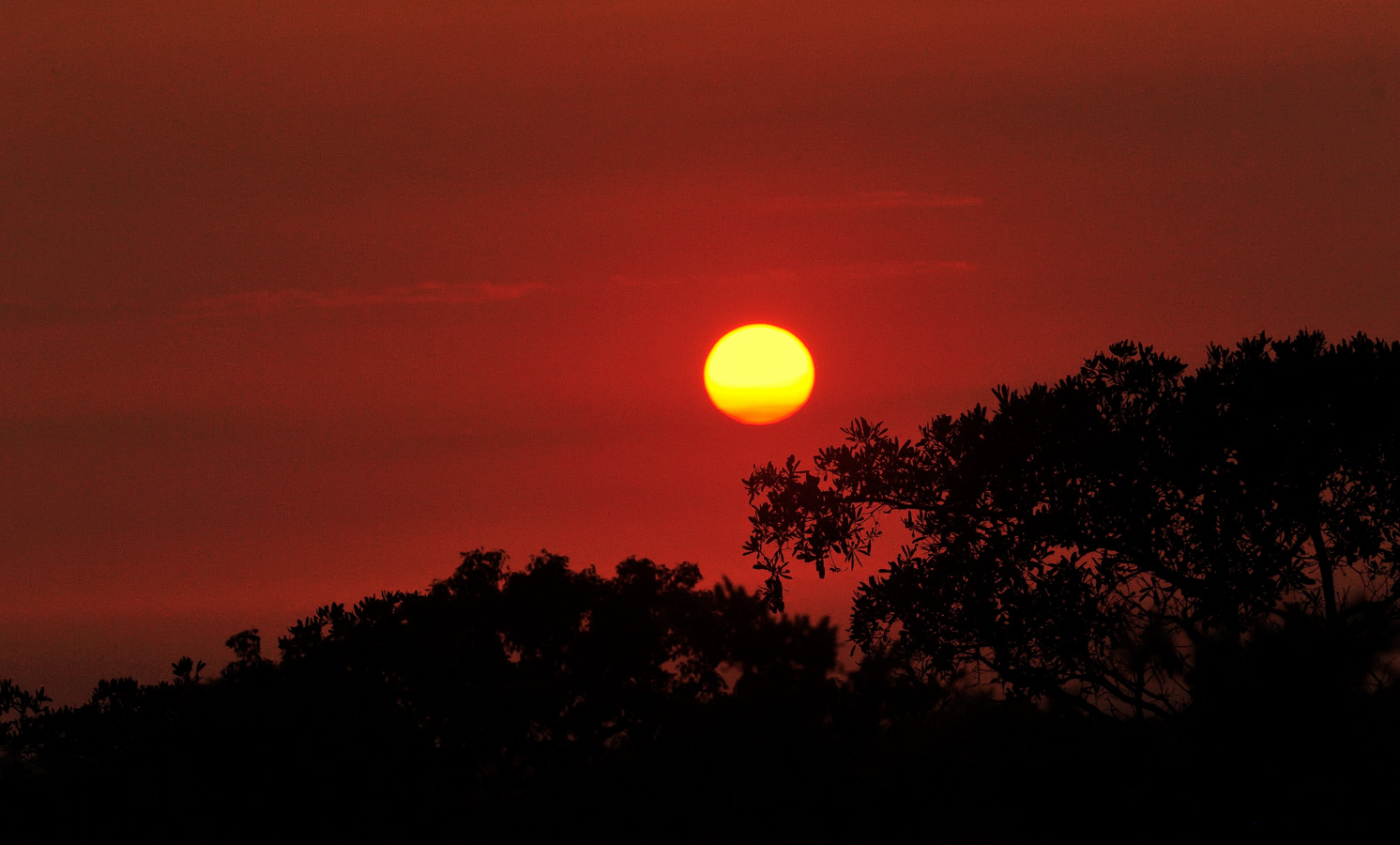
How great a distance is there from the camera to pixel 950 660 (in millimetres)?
16219

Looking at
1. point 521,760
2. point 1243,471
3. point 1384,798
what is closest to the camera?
point 1243,471

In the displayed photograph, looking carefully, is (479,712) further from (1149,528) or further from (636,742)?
(1149,528)

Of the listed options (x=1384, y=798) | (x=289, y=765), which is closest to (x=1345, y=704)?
(x=1384, y=798)

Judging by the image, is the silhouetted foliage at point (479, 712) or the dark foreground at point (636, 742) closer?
the dark foreground at point (636, 742)

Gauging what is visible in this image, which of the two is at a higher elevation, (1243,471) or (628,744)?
(1243,471)

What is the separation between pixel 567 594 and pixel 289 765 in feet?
96.2

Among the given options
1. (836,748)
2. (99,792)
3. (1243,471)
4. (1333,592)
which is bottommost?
(836,748)

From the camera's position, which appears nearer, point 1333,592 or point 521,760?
point 1333,592

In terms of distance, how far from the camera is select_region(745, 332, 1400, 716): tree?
15.7 m

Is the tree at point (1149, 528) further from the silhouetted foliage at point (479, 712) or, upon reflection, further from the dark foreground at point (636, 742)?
the silhouetted foliage at point (479, 712)

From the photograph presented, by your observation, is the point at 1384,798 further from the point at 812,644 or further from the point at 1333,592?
the point at 812,644

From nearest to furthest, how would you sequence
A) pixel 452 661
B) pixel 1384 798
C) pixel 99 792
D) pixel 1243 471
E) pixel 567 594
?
pixel 1243 471 < pixel 1384 798 < pixel 99 792 < pixel 452 661 < pixel 567 594

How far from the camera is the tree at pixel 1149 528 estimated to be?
1572cm

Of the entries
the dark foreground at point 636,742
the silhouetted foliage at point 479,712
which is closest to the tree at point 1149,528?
the dark foreground at point 636,742
